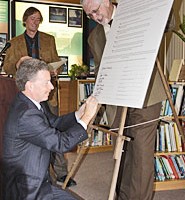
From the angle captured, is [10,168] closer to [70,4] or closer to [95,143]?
[95,143]

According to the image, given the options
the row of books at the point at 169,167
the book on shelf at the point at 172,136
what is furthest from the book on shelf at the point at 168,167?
Result: the book on shelf at the point at 172,136

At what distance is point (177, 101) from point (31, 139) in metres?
1.88

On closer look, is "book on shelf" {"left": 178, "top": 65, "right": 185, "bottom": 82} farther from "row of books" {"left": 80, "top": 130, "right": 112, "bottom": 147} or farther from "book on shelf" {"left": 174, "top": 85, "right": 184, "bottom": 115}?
"row of books" {"left": 80, "top": 130, "right": 112, "bottom": 147}

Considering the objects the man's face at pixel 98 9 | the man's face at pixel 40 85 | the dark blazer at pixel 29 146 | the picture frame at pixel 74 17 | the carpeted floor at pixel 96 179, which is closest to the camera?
the dark blazer at pixel 29 146

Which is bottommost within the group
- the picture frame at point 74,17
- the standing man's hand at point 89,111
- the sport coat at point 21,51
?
the standing man's hand at point 89,111

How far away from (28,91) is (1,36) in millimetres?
3974

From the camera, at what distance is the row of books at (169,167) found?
3.30m

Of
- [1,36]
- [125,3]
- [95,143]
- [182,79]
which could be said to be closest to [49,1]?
[1,36]

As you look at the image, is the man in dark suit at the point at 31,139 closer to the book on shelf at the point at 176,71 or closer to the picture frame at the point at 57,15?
the book on shelf at the point at 176,71

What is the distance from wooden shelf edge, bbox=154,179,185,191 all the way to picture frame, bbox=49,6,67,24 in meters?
3.58

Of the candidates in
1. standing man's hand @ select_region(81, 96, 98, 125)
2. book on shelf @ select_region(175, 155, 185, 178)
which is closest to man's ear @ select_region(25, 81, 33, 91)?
standing man's hand @ select_region(81, 96, 98, 125)

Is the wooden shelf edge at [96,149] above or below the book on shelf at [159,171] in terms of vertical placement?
below

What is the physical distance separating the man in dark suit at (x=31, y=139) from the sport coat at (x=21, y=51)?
1475mm

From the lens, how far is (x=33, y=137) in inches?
70.1
